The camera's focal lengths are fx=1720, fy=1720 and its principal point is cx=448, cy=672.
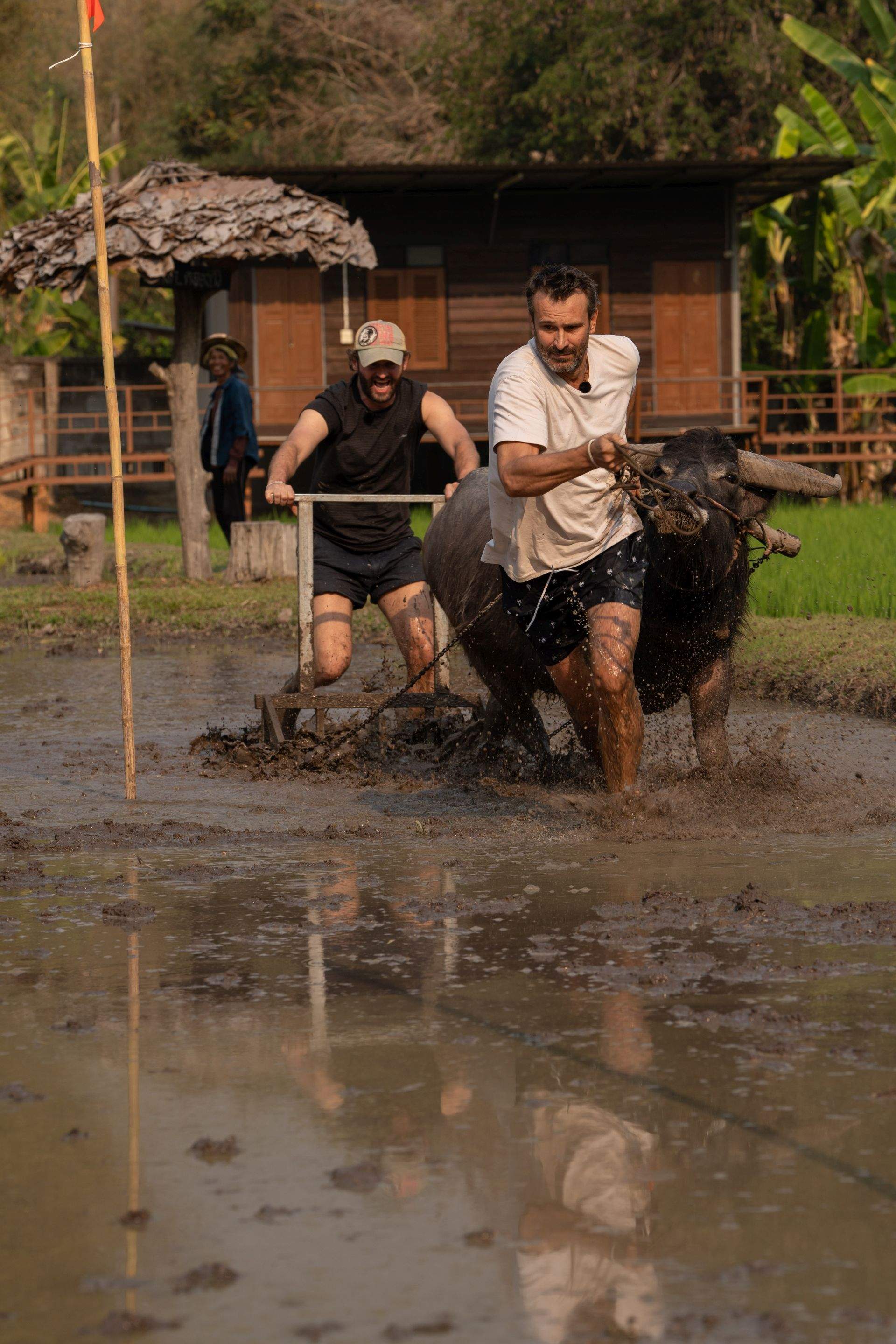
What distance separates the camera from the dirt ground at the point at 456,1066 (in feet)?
7.88

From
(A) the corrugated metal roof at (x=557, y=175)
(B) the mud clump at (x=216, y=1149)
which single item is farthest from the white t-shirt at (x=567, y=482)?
(A) the corrugated metal roof at (x=557, y=175)

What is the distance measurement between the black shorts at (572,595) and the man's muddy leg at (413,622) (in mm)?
1369

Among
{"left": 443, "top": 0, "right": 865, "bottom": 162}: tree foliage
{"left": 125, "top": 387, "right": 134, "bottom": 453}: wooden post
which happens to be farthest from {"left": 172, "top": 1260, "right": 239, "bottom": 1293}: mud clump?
{"left": 443, "top": 0, "right": 865, "bottom": 162}: tree foliage

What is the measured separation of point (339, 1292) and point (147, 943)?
6.72 ft

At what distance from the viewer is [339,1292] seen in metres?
2.39

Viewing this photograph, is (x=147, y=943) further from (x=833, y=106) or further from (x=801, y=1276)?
(x=833, y=106)

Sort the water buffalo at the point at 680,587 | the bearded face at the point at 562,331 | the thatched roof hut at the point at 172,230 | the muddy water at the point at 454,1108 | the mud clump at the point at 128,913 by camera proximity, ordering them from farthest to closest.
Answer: the thatched roof hut at the point at 172,230
the water buffalo at the point at 680,587
the bearded face at the point at 562,331
the mud clump at the point at 128,913
the muddy water at the point at 454,1108

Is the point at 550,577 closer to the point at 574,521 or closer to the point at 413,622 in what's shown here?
the point at 574,521

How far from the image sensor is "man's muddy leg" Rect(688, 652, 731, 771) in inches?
244

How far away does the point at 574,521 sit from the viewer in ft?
18.2

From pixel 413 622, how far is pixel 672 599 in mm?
1557

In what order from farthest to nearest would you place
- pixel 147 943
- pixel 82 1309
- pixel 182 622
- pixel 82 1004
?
pixel 182 622
pixel 147 943
pixel 82 1004
pixel 82 1309

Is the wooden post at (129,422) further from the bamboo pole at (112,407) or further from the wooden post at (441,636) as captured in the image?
the bamboo pole at (112,407)

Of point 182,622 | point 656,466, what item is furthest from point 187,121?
point 656,466
